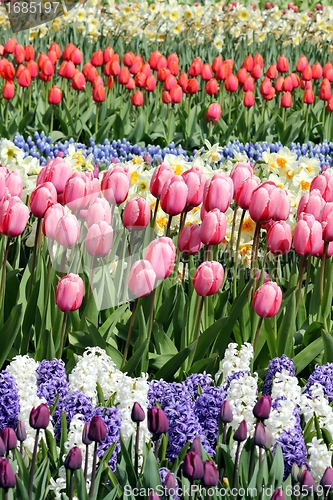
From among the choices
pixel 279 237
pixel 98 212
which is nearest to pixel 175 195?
pixel 98 212

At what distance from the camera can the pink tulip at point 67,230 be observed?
2.86 m

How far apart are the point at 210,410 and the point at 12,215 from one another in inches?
38.9

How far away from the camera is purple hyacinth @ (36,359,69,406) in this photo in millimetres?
2506

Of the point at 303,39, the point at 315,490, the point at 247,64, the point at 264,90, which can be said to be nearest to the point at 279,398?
the point at 315,490

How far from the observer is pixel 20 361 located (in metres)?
2.53

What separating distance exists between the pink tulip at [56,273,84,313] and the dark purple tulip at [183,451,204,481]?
35.7 inches

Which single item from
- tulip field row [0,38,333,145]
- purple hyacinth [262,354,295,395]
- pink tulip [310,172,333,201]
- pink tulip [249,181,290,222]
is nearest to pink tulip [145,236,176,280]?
purple hyacinth [262,354,295,395]

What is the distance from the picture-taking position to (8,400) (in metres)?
2.31

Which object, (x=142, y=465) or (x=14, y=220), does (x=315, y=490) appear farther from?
(x=14, y=220)

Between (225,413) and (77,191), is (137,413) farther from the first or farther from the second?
(77,191)

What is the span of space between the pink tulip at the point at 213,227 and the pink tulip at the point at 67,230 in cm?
44

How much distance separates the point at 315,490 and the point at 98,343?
104 centimetres

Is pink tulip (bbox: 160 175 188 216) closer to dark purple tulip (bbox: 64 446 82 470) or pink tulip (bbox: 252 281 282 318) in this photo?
pink tulip (bbox: 252 281 282 318)

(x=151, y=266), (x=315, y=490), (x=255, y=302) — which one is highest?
(x=151, y=266)
